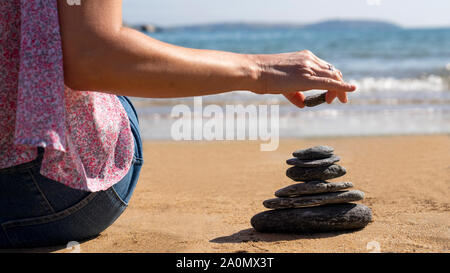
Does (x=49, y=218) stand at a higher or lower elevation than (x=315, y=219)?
higher

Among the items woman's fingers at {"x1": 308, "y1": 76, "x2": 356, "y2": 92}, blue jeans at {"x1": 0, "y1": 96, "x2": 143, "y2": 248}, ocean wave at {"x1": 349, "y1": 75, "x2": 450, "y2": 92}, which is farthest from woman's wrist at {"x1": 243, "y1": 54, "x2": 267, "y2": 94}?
ocean wave at {"x1": 349, "y1": 75, "x2": 450, "y2": 92}

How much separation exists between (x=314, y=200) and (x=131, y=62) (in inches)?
62.0

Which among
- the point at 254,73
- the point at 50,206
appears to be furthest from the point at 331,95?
the point at 50,206

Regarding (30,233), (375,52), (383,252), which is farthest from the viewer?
(375,52)

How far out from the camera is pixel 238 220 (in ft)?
11.7

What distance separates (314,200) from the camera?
10.2 feet

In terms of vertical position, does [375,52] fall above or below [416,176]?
above

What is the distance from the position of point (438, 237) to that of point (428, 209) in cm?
63

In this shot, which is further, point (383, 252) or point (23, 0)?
point (383, 252)

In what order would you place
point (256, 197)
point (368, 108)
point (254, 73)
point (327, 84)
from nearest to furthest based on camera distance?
point (254, 73) → point (327, 84) → point (256, 197) → point (368, 108)

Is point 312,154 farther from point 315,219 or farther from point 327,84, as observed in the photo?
point 327,84

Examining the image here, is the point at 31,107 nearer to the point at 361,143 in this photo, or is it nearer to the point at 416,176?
the point at 416,176

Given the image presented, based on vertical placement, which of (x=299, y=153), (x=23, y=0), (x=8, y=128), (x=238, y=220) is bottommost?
(x=238, y=220)
